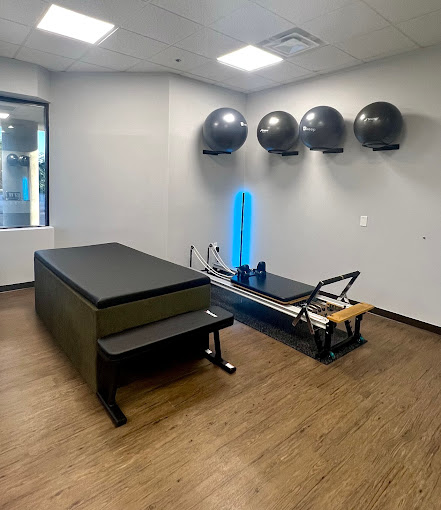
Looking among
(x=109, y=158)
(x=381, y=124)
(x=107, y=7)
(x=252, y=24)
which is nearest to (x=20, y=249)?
(x=109, y=158)

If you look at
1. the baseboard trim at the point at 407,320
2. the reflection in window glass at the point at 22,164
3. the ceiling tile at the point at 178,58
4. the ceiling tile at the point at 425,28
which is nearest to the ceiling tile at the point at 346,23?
the ceiling tile at the point at 425,28

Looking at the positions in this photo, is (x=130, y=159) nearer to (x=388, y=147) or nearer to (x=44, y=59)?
(x=44, y=59)

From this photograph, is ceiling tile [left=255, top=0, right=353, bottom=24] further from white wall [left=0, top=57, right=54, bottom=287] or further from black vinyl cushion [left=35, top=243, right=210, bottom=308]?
white wall [left=0, top=57, right=54, bottom=287]

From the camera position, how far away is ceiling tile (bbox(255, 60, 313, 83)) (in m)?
3.99

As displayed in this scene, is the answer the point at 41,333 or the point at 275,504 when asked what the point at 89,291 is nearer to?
the point at 41,333

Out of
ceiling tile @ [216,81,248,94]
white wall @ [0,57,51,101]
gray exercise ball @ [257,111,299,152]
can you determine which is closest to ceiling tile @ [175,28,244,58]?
gray exercise ball @ [257,111,299,152]

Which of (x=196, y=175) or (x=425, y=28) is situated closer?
(x=425, y=28)

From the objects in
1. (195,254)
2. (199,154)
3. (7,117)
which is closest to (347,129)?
(199,154)

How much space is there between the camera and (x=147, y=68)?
4258 millimetres

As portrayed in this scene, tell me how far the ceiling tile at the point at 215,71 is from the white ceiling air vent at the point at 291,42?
778 millimetres

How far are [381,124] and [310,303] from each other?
1.83 m

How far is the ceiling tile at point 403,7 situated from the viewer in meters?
2.53

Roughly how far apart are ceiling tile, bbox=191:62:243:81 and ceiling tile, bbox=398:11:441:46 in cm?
190

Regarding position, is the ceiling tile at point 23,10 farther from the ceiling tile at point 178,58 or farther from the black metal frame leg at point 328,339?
the black metal frame leg at point 328,339
